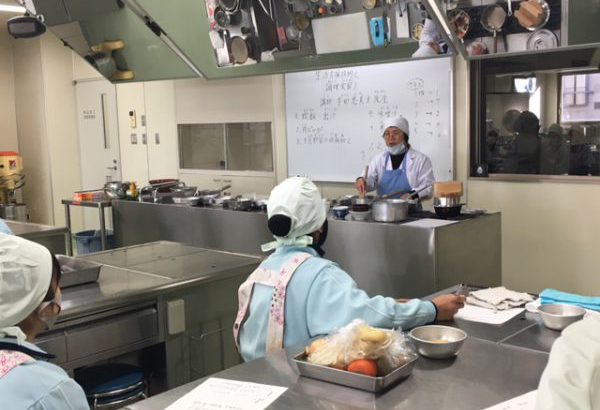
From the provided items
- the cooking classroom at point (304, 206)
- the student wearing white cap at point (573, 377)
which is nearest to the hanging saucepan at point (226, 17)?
the cooking classroom at point (304, 206)

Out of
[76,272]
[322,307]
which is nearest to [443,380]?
[322,307]

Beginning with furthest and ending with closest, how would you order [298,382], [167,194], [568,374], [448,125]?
[167,194], [448,125], [298,382], [568,374]

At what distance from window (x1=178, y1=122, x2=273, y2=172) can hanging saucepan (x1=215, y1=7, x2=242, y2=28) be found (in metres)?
1.32

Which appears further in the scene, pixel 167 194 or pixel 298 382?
pixel 167 194

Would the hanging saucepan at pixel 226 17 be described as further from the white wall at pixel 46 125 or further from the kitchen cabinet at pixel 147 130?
the white wall at pixel 46 125

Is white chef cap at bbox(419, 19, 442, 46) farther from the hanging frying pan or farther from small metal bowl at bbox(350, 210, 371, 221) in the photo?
the hanging frying pan

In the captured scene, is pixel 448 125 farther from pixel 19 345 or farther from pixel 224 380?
pixel 19 345

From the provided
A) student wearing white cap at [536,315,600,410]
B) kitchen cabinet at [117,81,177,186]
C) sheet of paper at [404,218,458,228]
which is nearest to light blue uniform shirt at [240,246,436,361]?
student wearing white cap at [536,315,600,410]

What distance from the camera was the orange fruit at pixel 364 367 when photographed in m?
1.43

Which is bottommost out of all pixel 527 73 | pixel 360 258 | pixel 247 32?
pixel 360 258

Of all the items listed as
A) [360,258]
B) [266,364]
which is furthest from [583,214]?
[266,364]

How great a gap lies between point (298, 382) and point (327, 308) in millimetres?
275

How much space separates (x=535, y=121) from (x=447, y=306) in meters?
2.74

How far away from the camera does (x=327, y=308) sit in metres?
1.72
